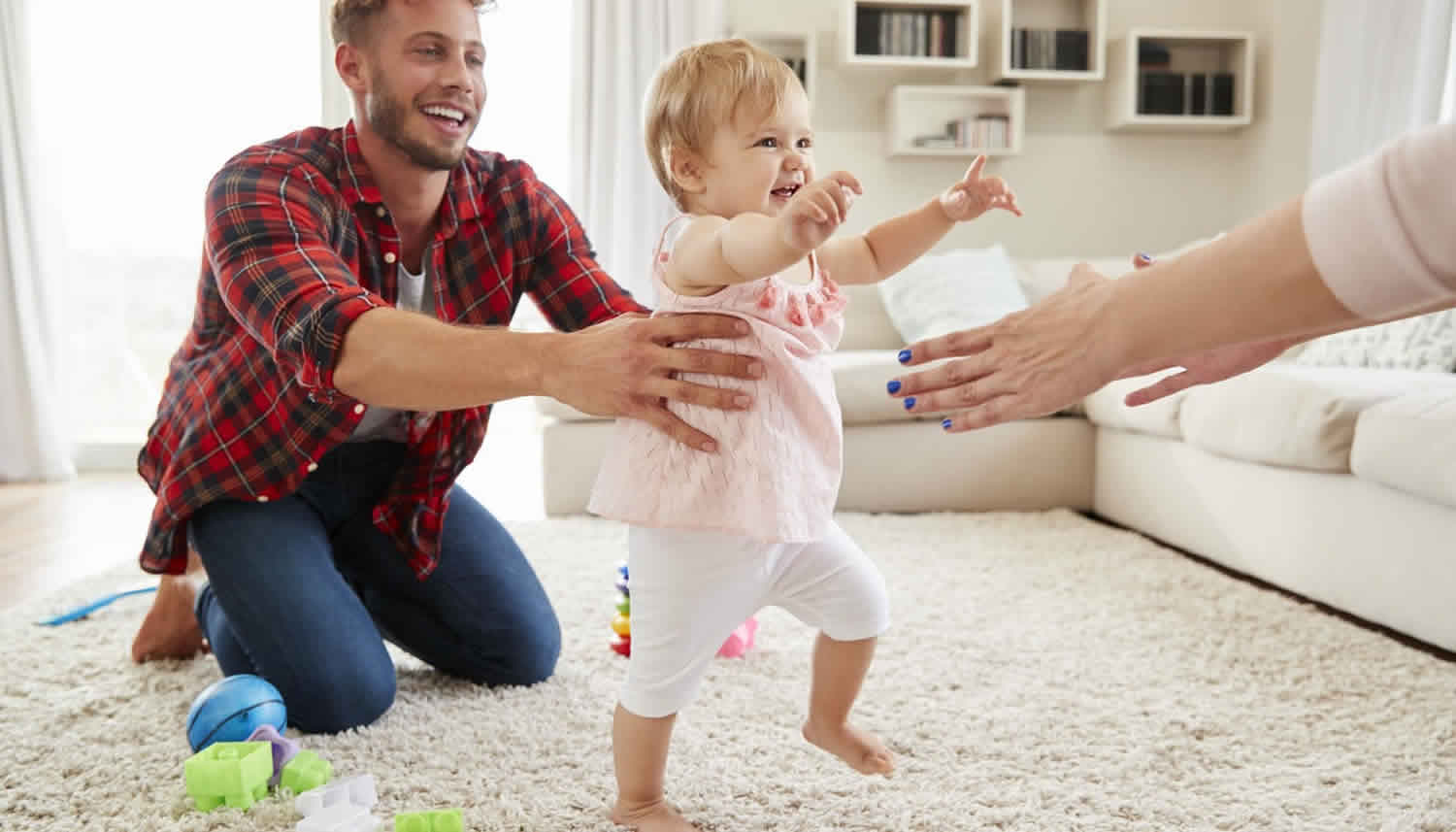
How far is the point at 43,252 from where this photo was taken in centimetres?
438

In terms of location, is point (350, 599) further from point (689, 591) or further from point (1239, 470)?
point (1239, 470)

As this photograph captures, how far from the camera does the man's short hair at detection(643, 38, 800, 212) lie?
3.99 feet

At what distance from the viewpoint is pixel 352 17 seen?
1668 millimetres

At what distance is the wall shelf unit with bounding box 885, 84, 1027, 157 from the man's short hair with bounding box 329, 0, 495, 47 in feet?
10.4

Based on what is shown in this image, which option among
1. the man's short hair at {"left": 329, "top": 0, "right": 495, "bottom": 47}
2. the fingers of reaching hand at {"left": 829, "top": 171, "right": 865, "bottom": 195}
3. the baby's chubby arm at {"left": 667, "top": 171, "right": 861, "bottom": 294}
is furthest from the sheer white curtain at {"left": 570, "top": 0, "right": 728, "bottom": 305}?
the fingers of reaching hand at {"left": 829, "top": 171, "right": 865, "bottom": 195}

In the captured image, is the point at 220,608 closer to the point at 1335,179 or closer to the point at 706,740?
the point at 706,740

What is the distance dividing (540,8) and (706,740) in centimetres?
402

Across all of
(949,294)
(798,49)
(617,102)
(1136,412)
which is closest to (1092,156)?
(798,49)

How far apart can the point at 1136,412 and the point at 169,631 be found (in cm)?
232

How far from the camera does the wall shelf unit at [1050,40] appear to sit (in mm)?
4500

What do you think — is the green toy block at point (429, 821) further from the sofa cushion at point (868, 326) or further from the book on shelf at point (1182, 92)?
the book on shelf at point (1182, 92)


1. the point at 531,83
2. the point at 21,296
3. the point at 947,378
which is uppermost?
the point at 531,83

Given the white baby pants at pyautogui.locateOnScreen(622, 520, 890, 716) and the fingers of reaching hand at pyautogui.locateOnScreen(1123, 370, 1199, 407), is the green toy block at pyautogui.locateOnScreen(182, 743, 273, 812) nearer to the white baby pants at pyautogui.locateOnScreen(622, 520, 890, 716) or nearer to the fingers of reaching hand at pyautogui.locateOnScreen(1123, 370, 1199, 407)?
the white baby pants at pyautogui.locateOnScreen(622, 520, 890, 716)

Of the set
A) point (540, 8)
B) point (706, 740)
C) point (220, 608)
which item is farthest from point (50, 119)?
point (706, 740)
